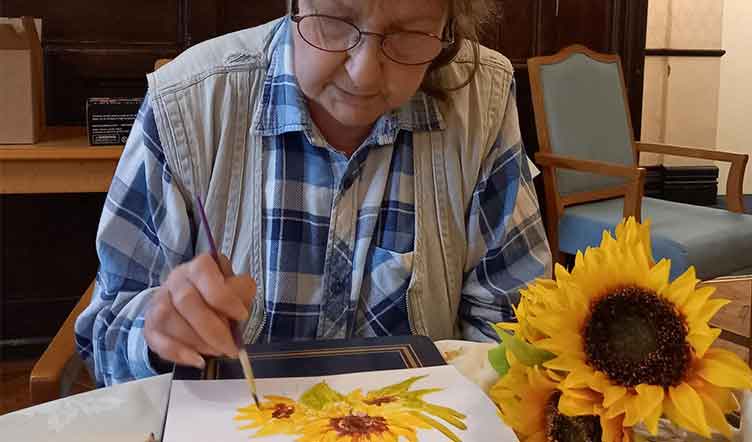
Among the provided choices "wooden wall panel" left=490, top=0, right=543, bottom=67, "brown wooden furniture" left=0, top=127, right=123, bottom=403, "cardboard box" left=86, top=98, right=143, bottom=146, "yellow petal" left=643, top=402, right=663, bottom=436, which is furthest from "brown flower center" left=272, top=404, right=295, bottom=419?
"wooden wall panel" left=490, top=0, right=543, bottom=67

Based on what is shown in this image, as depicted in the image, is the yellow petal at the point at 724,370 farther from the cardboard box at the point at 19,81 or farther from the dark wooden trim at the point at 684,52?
the dark wooden trim at the point at 684,52

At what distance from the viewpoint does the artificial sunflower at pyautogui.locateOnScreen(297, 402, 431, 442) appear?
63 centimetres

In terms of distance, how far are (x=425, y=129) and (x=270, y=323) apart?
34cm

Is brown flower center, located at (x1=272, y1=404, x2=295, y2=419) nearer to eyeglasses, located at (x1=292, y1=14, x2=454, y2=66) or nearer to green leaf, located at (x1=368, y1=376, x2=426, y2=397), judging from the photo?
green leaf, located at (x1=368, y1=376, x2=426, y2=397)

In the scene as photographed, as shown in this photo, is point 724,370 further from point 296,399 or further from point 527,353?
point 296,399

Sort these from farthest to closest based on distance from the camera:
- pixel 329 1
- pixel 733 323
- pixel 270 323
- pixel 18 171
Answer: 1. pixel 18 171
2. pixel 733 323
3. pixel 270 323
4. pixel 329 1

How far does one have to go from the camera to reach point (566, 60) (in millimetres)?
3043

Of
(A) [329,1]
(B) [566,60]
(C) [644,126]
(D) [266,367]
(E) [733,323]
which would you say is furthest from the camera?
(C) [644,126]

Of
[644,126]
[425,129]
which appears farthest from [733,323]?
[644,126]

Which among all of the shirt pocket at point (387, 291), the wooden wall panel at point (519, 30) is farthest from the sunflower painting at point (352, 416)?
the wooden wall panel at point (519, 30)

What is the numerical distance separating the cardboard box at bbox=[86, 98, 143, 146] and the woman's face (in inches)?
55.1

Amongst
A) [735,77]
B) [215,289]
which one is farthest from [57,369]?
[735,77]

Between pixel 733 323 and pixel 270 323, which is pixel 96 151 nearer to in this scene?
pixel 270 323

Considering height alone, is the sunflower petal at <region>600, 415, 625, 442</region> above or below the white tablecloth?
above
